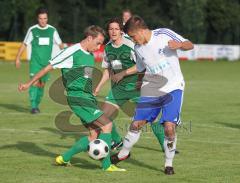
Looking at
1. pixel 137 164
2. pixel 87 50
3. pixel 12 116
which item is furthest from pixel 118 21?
pixel 12 116

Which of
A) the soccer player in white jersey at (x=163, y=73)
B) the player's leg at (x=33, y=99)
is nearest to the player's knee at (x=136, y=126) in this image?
the soccer player in white jersey at (x=163, y=73)

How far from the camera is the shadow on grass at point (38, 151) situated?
955cm

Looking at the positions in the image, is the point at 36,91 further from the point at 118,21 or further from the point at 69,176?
the point at 69,176

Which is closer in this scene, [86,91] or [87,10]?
[86,91]

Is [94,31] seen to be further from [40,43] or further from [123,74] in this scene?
[40,43]

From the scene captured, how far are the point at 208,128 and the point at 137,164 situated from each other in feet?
13.9

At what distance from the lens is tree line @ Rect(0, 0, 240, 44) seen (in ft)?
175

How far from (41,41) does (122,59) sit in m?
6.55

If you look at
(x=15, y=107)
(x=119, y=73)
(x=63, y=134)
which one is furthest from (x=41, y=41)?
(x=119, y=73)

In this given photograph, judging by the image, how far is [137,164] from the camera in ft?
31.7

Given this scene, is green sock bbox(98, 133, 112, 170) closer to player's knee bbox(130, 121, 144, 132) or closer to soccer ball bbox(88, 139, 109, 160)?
soccer ball bbox(88, 139, 109, 160)

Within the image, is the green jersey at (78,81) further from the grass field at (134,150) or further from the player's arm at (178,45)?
the player's arm at (178,45)

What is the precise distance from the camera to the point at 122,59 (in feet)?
35.5

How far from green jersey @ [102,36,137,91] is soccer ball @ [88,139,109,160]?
2022 mm
